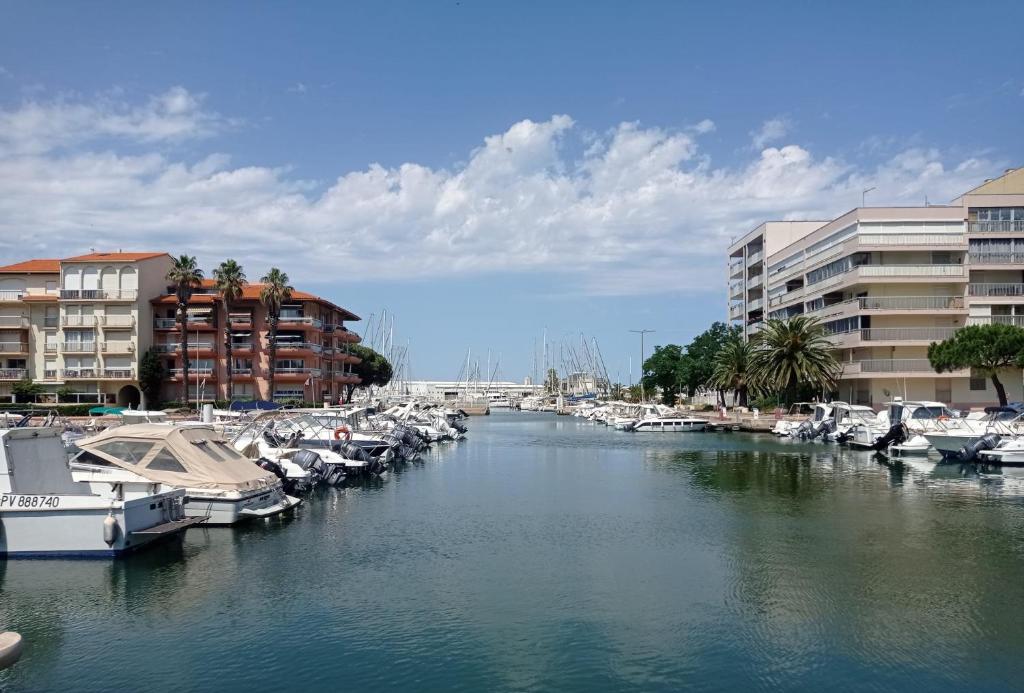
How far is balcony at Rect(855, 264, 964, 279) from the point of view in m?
81.6

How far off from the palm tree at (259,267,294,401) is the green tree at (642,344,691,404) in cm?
5825

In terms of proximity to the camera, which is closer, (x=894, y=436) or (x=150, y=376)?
(x=894, y=436)

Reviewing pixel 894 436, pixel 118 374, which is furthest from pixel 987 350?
pixel 118 374

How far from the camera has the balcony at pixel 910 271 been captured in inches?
3214

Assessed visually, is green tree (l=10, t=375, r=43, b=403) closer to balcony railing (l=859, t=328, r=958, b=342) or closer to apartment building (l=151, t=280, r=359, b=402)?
apartment building (l=151, t=280, r=359, b=402)

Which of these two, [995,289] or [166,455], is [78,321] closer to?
[166,455]

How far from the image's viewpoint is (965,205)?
3253 inches

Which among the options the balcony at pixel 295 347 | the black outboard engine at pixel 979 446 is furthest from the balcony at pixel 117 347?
the black outboard engine at pixel 979 446

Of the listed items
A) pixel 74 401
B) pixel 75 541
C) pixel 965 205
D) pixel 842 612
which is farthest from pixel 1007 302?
pixel 74 401

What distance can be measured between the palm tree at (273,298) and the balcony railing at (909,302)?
57.5 m

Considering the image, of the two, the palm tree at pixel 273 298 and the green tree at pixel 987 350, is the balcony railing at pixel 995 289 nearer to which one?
the green tree at pixel 987 350

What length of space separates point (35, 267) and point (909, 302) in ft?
291

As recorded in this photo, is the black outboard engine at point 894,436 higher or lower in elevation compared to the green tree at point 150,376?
lower

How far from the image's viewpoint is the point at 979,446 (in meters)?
51.2
